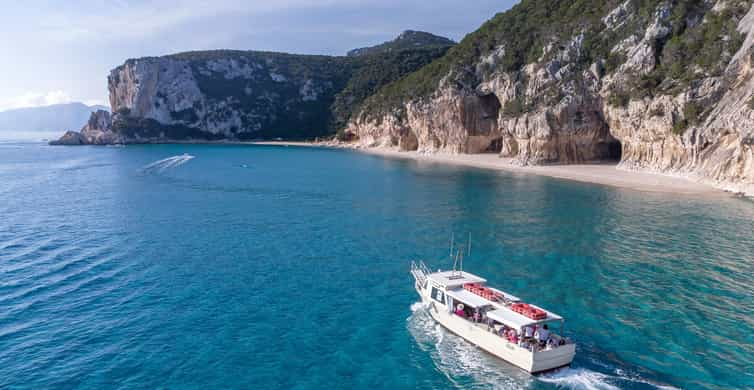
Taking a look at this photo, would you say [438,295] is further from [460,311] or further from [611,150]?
[611,150]

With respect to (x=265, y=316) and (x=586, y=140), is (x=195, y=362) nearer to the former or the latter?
(x=265, y=316)

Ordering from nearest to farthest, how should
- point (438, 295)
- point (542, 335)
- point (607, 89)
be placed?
point (542, 335) → point (438, 295) → point (607, 89)

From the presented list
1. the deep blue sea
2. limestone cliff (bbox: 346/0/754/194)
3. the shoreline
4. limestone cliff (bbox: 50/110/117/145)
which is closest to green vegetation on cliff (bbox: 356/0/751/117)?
limestone cliff (bbox: 346/0/754/194)

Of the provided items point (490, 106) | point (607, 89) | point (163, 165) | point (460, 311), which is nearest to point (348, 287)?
point (460, 311)

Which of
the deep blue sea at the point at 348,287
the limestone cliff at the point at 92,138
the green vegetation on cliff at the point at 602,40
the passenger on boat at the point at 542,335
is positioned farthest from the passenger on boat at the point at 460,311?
the limestone cliff at the point at 92,138

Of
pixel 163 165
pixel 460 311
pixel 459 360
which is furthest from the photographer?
pixel 163 165

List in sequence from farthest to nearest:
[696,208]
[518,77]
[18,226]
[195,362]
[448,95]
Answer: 1. [448,95]
2. [518,77]
3. [696,208]
4. [18,226]
5. [195,362]

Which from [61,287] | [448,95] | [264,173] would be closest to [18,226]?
[61,287]
